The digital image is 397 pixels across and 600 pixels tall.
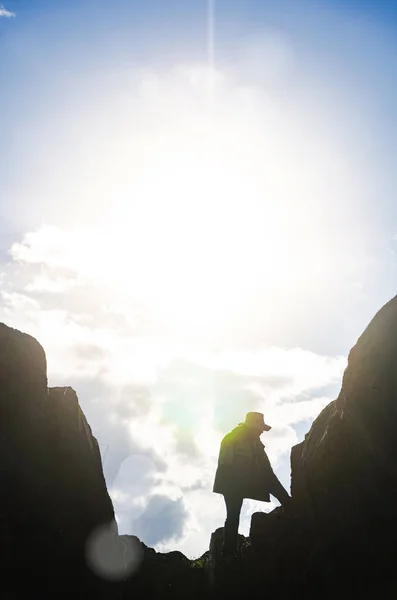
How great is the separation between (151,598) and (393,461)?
891cm

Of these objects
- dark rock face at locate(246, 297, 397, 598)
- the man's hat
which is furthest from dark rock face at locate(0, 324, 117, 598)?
the man's hat

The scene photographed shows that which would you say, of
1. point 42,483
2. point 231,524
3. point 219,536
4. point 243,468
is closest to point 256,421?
point 243,468

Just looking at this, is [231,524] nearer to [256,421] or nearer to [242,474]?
[242,474]

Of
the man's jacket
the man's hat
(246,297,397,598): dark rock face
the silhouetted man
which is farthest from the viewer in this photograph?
the man's hat

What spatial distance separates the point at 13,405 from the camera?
39.2ft

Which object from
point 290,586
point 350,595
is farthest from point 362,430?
point 290,586

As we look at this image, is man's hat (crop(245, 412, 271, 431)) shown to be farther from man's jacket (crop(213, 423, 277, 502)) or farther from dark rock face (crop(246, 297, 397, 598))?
dark rock face (crop(246, 297, 397, 598))

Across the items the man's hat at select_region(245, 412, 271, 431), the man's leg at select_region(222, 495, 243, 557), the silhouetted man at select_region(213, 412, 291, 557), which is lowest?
the man's leg at select_region(222, 495, 243, 557)

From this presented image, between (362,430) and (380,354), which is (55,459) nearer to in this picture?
(362,430)

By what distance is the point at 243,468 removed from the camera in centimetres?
1450

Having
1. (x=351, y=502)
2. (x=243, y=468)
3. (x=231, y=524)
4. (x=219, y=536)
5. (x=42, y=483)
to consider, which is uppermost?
(x=243, y=468)

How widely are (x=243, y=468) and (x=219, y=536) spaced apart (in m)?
3.19

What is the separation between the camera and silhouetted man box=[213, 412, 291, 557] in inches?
554

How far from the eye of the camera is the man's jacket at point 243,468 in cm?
1425
